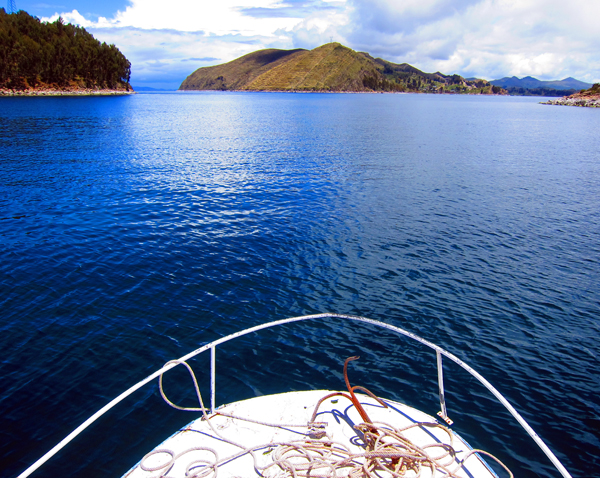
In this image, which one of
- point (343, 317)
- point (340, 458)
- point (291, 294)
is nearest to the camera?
point (340, 458)

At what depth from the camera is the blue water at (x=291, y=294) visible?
41.2ft

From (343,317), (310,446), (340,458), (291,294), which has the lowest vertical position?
(291,294)

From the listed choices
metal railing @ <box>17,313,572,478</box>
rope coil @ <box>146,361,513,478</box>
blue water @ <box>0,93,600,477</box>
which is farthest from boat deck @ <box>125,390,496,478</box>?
blue water @ <box>0,93,600,477</box>

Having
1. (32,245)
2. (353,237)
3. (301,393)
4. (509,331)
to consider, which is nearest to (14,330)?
(32,245)

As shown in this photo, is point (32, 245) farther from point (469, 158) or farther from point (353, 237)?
point (469, 158)

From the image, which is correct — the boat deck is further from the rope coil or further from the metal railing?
the metal railing

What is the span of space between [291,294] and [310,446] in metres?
12.7

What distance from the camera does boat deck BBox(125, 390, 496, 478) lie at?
6.82 m

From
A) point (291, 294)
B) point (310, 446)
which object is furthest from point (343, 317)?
point (291, 294)

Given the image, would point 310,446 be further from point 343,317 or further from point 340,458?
Result: point 343,317

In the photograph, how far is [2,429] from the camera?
1155cm

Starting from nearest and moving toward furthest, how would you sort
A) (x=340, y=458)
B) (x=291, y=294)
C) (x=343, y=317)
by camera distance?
(x=340, y=458), (x=343, y=317), (x=291, y=294)

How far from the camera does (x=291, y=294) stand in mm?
19891

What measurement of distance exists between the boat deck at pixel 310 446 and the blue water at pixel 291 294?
180 inches
